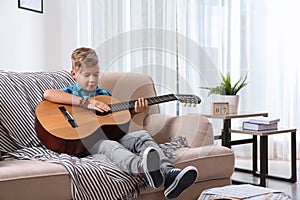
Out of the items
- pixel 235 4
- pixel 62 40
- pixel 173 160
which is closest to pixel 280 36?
pixel 235 4

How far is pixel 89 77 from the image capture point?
267cm

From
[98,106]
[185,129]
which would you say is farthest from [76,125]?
[185,129]

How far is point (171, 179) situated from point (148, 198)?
0.20 m

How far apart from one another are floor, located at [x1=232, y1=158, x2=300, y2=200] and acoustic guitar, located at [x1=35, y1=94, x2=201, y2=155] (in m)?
1.19

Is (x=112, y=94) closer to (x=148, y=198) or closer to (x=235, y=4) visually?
(x=148, y=198)

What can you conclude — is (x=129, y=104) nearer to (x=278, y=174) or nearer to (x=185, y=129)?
(x=185, y=129)

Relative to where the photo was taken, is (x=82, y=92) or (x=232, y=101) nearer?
(x=82, y=92)

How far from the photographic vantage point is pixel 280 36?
4.41 m

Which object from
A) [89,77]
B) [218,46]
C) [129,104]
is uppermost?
[218,46]

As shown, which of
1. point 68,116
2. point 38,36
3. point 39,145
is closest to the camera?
point 68,116

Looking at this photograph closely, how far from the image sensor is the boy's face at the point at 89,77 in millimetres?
2668

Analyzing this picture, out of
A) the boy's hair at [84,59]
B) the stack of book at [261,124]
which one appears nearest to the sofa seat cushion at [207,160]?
the boy's hair at [84,59]

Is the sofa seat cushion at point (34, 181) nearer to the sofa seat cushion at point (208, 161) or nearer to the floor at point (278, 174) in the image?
the sofa seat cushion at point (208, 161)

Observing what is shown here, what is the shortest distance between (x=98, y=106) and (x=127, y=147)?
0.86 ft
